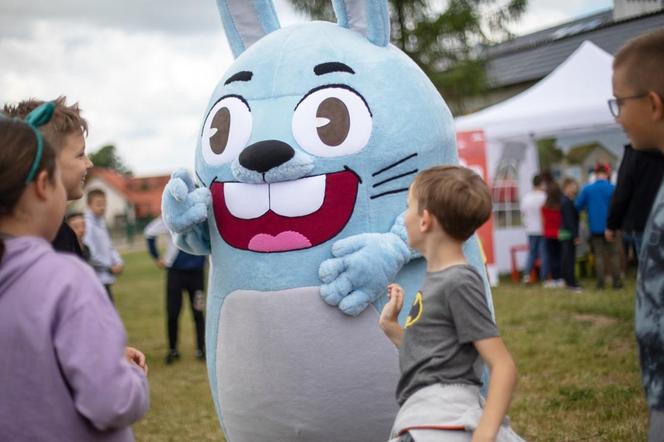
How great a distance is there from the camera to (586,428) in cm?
455

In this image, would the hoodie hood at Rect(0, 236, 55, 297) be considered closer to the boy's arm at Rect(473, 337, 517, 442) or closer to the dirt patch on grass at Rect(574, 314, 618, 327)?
the boy's arm at Rect(473, 337, 517, 442)

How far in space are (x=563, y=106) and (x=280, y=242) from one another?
8497 mm

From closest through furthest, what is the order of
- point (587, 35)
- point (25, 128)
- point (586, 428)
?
point (25, 128) < point (586, 428) < point (587, 35)

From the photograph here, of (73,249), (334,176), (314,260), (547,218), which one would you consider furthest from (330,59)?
(547,218)

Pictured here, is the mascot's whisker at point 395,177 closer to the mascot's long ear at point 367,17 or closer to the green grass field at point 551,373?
the mascot's long ear at point 367,17

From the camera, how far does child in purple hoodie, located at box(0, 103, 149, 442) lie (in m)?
1.75

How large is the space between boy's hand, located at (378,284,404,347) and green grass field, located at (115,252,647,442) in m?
2.34

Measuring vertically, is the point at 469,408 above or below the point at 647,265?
below

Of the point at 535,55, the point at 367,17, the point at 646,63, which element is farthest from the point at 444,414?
the point at 535,55

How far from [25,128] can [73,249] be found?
1135 millimetres

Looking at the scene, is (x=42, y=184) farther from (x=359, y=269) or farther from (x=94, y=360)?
(x=359, y=269)

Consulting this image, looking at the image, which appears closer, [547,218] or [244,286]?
[244,286]

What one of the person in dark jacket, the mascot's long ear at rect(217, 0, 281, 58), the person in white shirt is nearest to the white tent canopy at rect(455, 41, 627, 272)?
the person in white shirt

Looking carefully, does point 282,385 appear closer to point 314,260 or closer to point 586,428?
point 314,260
